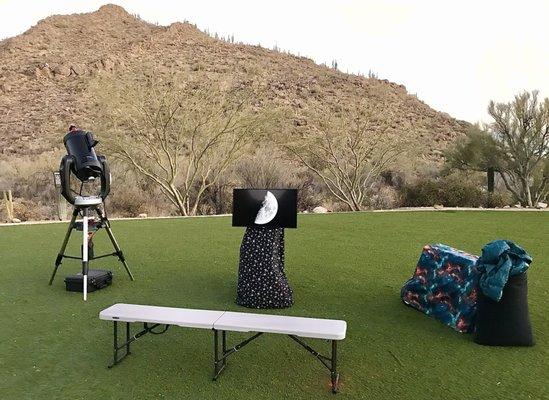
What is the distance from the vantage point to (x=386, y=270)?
758 centimetres

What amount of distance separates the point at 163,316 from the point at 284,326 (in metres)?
0.98

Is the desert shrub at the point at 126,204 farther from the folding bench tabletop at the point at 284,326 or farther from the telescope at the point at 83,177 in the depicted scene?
the folding bench tabletop at the point at 284,326

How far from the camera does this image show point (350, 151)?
74.8 feet

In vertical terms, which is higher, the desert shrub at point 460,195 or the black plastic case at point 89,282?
the desert shrub at point 460,195

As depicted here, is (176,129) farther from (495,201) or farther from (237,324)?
(237,324)

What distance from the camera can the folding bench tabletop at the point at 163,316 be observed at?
3.89 meters

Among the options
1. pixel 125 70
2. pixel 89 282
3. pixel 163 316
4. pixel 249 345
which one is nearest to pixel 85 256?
pixel 89 282

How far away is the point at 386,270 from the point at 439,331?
2.60 meters

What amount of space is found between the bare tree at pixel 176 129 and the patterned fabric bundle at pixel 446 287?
14902mm

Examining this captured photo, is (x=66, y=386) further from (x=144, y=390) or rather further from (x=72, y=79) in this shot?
(x=72, y=79)

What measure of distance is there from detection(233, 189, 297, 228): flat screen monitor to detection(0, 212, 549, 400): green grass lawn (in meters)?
0.95

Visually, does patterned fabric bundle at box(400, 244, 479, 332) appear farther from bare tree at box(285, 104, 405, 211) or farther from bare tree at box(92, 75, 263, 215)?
bare tree at box(285, 104, 405, 211)

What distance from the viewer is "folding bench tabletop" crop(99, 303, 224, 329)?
389cm

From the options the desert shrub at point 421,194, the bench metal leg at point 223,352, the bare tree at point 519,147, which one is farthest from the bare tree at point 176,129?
the bench metal leg at point 223,352
